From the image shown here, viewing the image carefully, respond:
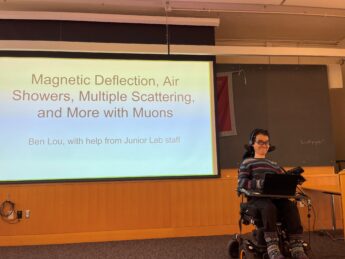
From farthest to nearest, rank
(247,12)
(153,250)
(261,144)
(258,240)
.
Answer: (247,12), (153,250), (261,144), (258,240)

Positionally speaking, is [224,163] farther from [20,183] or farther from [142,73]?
[20,183]

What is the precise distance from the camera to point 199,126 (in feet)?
14.5

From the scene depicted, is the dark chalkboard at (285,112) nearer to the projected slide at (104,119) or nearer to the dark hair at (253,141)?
the projected slide at (104,119)

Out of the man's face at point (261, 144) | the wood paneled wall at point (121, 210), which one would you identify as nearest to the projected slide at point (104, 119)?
the wood paneled wall at point (121, 210)

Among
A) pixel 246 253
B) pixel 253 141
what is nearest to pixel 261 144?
pixel 253 141

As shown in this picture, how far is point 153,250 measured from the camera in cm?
366

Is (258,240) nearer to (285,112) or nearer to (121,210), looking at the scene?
(121,210)

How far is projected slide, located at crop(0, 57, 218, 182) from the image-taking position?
13.5 ft


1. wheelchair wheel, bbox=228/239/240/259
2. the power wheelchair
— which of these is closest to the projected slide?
wheelchair wheel, bbox=228/239/240/259

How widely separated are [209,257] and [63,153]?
6.87ft

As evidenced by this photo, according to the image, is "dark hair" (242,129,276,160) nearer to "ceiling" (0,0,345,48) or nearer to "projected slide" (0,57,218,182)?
"projected slide" (0,57,218,182)

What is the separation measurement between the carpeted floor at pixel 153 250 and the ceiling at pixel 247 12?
2827 millimetres

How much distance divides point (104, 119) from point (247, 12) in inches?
90.8

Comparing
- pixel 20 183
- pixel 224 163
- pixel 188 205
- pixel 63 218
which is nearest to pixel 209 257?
pixel 188 205
